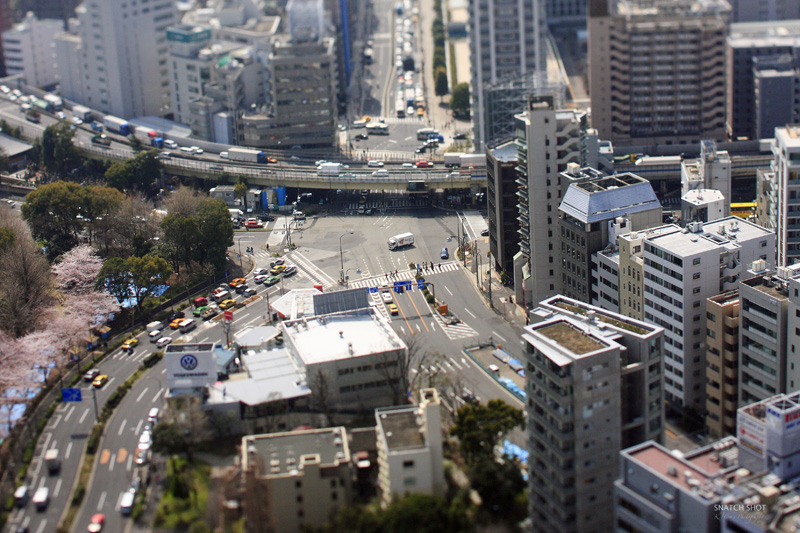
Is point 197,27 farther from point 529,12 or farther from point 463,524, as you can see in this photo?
point 463,524

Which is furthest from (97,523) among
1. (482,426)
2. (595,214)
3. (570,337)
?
(595,214)

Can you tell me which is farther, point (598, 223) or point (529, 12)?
point (529, 12)

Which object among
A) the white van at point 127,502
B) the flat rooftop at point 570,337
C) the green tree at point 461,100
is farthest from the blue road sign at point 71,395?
the green tree at point 461,100

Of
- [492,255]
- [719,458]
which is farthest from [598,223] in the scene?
[719,458]

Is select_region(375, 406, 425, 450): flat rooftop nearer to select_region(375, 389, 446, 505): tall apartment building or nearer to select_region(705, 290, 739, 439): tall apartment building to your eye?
select_region(375, 389, 446, 505): tall apartment building

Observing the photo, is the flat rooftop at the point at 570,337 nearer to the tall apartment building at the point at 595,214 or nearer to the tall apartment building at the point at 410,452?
the tall apartment building at the point at 410,452
